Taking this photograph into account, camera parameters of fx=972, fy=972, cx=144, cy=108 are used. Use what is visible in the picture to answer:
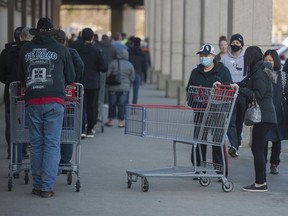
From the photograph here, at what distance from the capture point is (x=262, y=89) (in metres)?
11.5

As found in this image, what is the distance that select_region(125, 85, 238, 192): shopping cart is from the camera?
36.7ft

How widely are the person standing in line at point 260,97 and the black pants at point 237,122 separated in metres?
3.11

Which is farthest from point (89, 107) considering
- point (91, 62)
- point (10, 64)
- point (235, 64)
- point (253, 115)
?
point (253, 115)

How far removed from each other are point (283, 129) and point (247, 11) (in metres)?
4.14

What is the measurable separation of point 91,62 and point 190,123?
19.6 feet

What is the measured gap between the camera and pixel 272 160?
13.4m

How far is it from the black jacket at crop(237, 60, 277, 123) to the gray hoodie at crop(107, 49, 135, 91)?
7862 millimetres

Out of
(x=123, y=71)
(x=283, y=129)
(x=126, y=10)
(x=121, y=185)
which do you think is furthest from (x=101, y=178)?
(x=126, y=10)

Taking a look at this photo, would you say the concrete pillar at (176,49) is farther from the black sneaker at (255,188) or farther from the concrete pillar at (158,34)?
the black sneaker at (255,188)

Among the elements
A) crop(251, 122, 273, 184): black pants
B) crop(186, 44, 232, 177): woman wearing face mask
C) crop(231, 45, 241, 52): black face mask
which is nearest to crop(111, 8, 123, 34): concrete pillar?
crop(231, 45, 241, 52): black face mask

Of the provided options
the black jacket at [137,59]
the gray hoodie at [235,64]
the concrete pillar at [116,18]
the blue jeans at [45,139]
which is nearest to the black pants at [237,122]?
the gray hoodie at [235,64]

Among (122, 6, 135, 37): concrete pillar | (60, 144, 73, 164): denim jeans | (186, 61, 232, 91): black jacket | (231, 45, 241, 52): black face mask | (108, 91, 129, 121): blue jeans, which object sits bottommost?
(60, 144, 73, 164): denim jeans

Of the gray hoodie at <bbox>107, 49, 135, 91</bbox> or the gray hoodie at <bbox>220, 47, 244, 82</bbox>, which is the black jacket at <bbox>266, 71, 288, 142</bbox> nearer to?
the gray hoodie at <bbox>220, 47, 244, 82</bbox>

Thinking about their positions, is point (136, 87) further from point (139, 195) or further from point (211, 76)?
point (139, 195)
